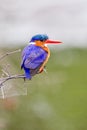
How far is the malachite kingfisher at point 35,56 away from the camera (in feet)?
4.64

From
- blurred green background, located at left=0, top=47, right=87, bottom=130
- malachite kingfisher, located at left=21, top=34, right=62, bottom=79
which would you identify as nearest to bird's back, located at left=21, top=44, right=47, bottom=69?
malachite kingfisher, located at left=21, top=34, right=62, bottom=79

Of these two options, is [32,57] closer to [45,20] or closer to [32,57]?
[32,57]

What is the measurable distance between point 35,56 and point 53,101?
12.9 feet

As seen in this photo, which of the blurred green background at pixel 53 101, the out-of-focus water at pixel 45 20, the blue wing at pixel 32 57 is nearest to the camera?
the blue wing at pixel 32 57

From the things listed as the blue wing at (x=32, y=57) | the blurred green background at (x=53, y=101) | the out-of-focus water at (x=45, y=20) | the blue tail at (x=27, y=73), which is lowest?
the out-of-focus water at (x=45, y=20)

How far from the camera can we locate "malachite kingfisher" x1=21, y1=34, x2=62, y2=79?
1.41 meters

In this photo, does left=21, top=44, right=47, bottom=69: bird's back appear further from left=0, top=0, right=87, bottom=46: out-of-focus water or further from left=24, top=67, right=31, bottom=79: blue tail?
left=0, top=0, right=87, bottom=46: out-of-focus water

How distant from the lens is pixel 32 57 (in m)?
1.41

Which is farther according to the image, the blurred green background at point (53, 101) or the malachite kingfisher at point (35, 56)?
the blurred green background at point (53, 101)

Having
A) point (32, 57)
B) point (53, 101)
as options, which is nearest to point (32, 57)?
point (32, 57)

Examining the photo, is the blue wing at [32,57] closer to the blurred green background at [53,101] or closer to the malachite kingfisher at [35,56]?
the malachite kingfisher at [35,56]

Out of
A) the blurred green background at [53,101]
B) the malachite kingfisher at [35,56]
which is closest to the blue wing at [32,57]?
the malachite kingfisher at [35,56]

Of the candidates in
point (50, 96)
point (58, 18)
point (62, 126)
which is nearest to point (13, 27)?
point (58, 18)

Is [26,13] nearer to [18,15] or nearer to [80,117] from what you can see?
[18,15]
